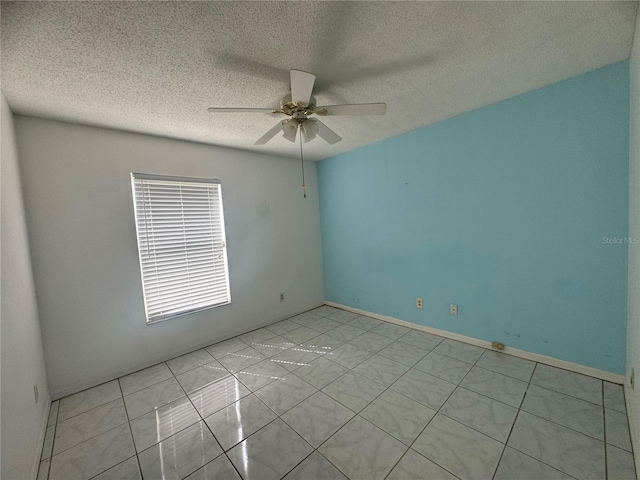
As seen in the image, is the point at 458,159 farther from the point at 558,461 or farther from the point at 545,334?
the point at 558,461

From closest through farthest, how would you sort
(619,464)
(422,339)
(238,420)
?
(619,464) → (238,420) → (422,339)

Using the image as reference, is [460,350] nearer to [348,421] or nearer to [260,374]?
[348,421]

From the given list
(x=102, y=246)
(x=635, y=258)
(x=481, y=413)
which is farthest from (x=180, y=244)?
(x=635, y=258)

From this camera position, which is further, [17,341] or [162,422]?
[162,422]

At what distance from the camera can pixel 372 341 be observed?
2693 mm

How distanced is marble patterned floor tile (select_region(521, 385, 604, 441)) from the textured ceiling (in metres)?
2.32

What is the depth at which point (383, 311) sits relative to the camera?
326 cm

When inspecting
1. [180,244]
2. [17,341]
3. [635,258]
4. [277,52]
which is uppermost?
[277,52]

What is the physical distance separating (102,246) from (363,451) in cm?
266

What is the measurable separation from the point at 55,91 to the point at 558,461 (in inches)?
148

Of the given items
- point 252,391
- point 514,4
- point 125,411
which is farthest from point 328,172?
point 125,411

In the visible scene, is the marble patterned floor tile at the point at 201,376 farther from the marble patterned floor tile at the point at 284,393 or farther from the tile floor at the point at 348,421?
the marble patterned floor tile at the point at 284,393

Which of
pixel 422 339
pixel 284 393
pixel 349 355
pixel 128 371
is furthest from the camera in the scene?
pixel 422 339

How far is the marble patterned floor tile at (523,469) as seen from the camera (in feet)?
3.90
